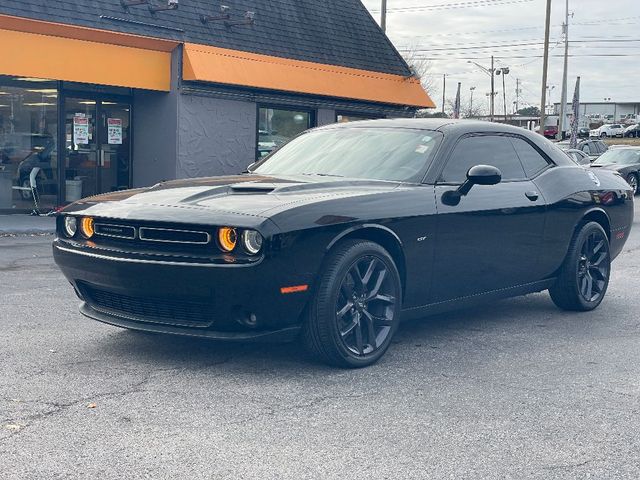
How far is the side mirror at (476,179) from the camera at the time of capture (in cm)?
601

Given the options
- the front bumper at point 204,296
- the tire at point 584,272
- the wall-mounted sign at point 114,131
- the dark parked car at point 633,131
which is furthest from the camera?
the dark parked car at point 633,131

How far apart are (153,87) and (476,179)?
12.8m

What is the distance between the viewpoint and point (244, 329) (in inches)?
198

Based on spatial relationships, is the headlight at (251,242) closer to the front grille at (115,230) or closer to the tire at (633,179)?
the front grille at (115,230)

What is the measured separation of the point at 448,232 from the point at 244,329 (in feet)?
5.35

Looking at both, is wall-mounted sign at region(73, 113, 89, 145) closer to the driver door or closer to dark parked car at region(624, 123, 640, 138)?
the driver door

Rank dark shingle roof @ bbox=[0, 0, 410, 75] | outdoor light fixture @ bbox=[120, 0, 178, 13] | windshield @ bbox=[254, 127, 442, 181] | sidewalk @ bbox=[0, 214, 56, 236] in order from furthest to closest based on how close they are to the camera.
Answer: outdoor light fixture @ bbox=[120, 0, 178, 13], dark shingle roof @ bbox=[0, 0, 410, 75], sidewalk @ bbox=[0, 214, 56, 236], windshield @ bbox=[254, 127, 442, 181]

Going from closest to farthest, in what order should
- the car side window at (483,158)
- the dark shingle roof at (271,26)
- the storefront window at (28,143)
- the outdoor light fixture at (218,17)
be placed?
the car side window at (483,158) < the dark shingle roof at (271,26) < the storefront window at (28,143) < the outdoor light fixture at (218,17)

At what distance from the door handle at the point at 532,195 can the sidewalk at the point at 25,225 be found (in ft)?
31.0

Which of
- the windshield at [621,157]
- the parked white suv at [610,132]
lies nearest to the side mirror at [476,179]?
the windshield at [621,157]

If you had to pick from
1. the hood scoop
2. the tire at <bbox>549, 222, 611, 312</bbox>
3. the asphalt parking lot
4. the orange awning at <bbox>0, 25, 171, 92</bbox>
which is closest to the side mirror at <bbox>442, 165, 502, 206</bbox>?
the asphalt parking lot

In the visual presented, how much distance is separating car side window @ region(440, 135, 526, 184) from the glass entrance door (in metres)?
11.8

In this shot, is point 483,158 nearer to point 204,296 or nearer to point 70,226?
point 204,296

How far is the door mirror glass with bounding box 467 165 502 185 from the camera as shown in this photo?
19.7ft
